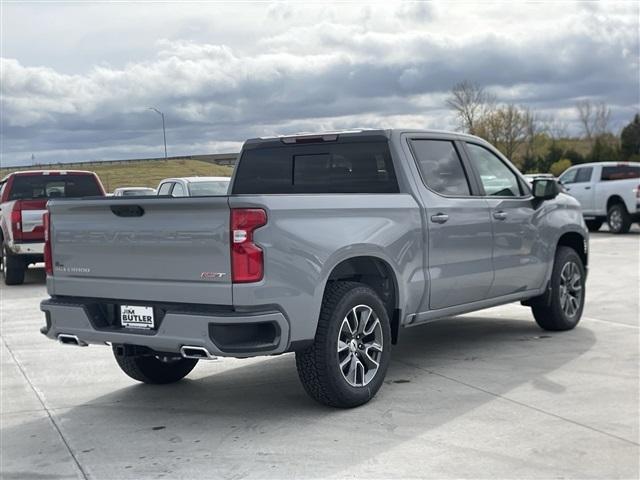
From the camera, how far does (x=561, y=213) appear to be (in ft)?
28.3

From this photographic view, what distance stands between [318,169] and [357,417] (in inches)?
85.6

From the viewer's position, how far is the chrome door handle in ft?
22.2

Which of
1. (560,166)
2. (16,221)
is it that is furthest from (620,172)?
(560,166)

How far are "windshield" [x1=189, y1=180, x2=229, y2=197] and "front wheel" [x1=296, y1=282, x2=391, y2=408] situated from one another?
977 cm

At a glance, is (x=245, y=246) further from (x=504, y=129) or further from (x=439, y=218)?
(x=504, y=129)

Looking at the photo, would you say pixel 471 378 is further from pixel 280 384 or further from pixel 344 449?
pixel 344 449

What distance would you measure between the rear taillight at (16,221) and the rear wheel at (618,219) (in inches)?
577

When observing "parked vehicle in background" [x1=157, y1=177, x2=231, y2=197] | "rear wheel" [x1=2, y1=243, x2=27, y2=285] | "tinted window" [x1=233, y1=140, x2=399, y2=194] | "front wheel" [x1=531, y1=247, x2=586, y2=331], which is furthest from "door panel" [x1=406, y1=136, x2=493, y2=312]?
"rear wheel" [x1=2, y1=243, x2=27, y2=285]

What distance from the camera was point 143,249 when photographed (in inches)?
A: 223

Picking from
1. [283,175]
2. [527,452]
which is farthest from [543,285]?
[527,452]

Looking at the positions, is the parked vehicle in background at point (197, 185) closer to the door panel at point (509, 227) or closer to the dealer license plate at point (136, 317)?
the door panel at point (509, 227)

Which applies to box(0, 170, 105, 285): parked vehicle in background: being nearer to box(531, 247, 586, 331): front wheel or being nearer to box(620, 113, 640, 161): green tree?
box(531, 247, 586, 331): front wheel

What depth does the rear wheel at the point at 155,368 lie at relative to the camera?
685 centimetres

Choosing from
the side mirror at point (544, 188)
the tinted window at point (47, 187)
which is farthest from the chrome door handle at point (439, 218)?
the tinted window at point (47, 187)
